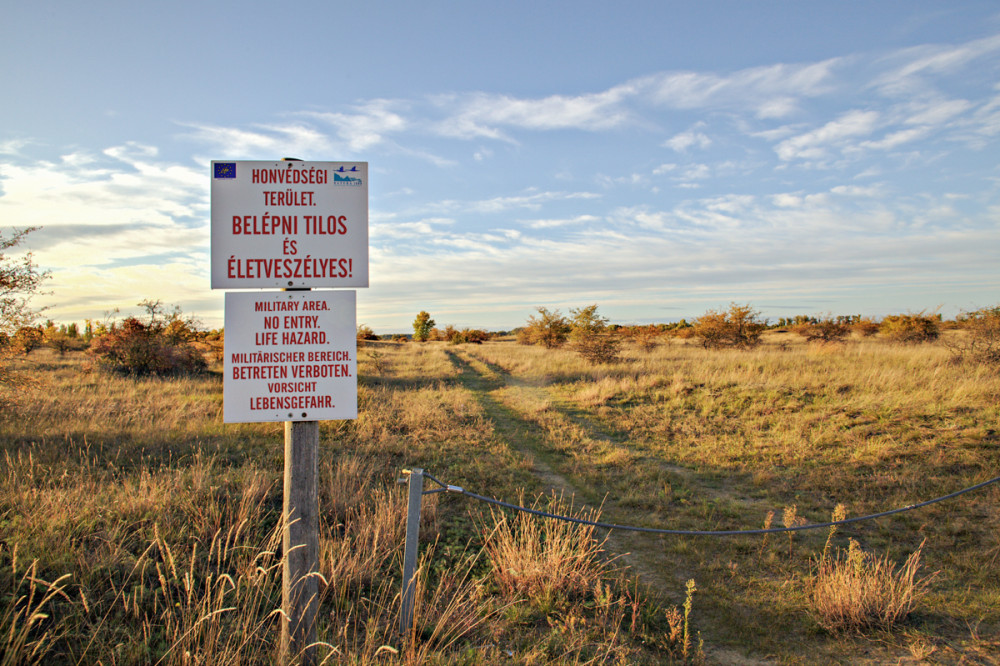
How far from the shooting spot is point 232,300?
124 inches

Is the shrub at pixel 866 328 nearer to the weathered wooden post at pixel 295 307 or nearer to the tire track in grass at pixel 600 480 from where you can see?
the tire track in grass at pixel 600 480

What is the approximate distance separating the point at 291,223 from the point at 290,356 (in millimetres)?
835

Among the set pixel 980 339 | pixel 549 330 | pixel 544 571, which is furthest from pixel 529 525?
pixel 549 330

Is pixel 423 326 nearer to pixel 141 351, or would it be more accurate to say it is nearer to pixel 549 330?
pixel 549 330

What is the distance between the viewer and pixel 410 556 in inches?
141

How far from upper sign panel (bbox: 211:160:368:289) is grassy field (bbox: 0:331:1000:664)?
1.73m

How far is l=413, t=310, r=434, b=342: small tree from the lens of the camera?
274ft

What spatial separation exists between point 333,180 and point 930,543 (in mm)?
7253

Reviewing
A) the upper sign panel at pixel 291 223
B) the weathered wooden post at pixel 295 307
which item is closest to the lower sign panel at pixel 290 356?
the weathered wooden post at pixel 295 307

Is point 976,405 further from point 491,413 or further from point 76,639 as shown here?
point 76,639

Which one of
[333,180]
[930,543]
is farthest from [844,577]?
[333,180]

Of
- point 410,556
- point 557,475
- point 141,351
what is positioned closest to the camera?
point 410,556

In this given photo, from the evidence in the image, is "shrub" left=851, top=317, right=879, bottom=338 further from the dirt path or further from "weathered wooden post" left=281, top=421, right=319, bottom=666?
"weathered wooden post" left=281, top=421, right=319, bottom=666

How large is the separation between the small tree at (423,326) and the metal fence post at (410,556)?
80.1 m
